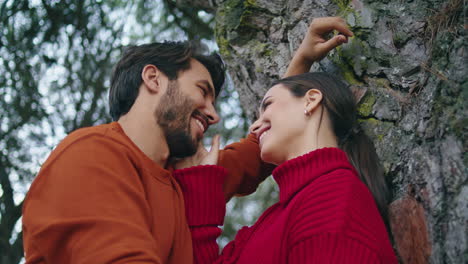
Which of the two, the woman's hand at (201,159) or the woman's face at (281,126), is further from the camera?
the woman's hand at (201,159)

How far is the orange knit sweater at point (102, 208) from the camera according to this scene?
1.86 meters

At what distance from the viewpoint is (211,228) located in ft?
8.55

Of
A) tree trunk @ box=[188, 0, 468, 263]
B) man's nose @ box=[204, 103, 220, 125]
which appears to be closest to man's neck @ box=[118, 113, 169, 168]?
man's nose @ box=[204, 103, 220, 125]

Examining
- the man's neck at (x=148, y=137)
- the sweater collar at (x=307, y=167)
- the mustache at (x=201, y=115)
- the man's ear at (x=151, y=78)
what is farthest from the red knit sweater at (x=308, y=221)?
the man's ear at (x=151, y=78)

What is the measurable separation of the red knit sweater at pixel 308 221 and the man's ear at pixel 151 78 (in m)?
0.60

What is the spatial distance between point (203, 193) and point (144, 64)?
34.9 inches

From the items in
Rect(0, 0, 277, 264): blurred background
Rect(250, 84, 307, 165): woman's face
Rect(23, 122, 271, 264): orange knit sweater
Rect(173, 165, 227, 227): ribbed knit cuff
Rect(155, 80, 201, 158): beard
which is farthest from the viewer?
Rect(0, 0, 277, 264): blurred background

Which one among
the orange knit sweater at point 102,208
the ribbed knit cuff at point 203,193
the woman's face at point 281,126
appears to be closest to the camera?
the orange knit sweater at point 102,208

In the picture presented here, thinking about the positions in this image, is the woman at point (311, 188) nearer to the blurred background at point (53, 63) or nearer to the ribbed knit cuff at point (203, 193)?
the ribbed knit cuff at point (203, 193)

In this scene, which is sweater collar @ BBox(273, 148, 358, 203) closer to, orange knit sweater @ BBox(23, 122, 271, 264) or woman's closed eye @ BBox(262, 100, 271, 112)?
woman's closed eye @ BBox(262, 100, 271, 112)

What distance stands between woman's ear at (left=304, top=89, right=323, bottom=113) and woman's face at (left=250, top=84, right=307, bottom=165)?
0.03m

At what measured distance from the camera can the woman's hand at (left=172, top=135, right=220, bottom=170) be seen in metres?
2.87

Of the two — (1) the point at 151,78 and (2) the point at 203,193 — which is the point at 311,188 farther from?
(1) the point at 151,78

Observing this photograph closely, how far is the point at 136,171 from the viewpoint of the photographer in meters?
2.33
